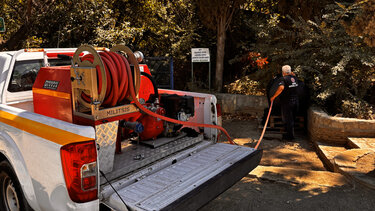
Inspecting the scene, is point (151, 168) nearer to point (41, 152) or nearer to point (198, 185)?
point (198, 185)

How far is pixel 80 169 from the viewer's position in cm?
240

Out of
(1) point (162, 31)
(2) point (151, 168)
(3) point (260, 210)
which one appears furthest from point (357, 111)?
(1) point (162, 31)

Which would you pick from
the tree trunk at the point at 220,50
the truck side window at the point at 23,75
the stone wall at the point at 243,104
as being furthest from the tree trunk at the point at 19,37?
the truck side window at the point at 23,75

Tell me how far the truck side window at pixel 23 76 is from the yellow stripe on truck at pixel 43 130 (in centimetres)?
114

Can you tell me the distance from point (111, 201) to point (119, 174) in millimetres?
431

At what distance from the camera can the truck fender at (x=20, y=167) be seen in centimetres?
275

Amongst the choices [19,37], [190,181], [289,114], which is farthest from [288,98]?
[19,37]

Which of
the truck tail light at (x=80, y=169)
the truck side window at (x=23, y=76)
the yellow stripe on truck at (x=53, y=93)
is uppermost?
the truck side window at (x=23, y=76)

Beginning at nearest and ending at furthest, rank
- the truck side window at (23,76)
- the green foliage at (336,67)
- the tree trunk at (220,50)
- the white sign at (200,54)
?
1. the truck side window at (23,76)
2. the green foliage at (336,67)
3. the white sign at (200,54)
4. the tree trunk at (220,50)

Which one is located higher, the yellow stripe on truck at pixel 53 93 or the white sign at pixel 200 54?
the white sign at pixel 200 54

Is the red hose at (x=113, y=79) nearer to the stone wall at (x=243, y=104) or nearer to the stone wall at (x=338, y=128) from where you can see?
the stone wall at (x=338, y=128)

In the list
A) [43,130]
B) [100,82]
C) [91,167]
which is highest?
[100,82]

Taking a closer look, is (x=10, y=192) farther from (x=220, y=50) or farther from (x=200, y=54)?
(x=220, y=50)

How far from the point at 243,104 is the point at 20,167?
7560 mm
